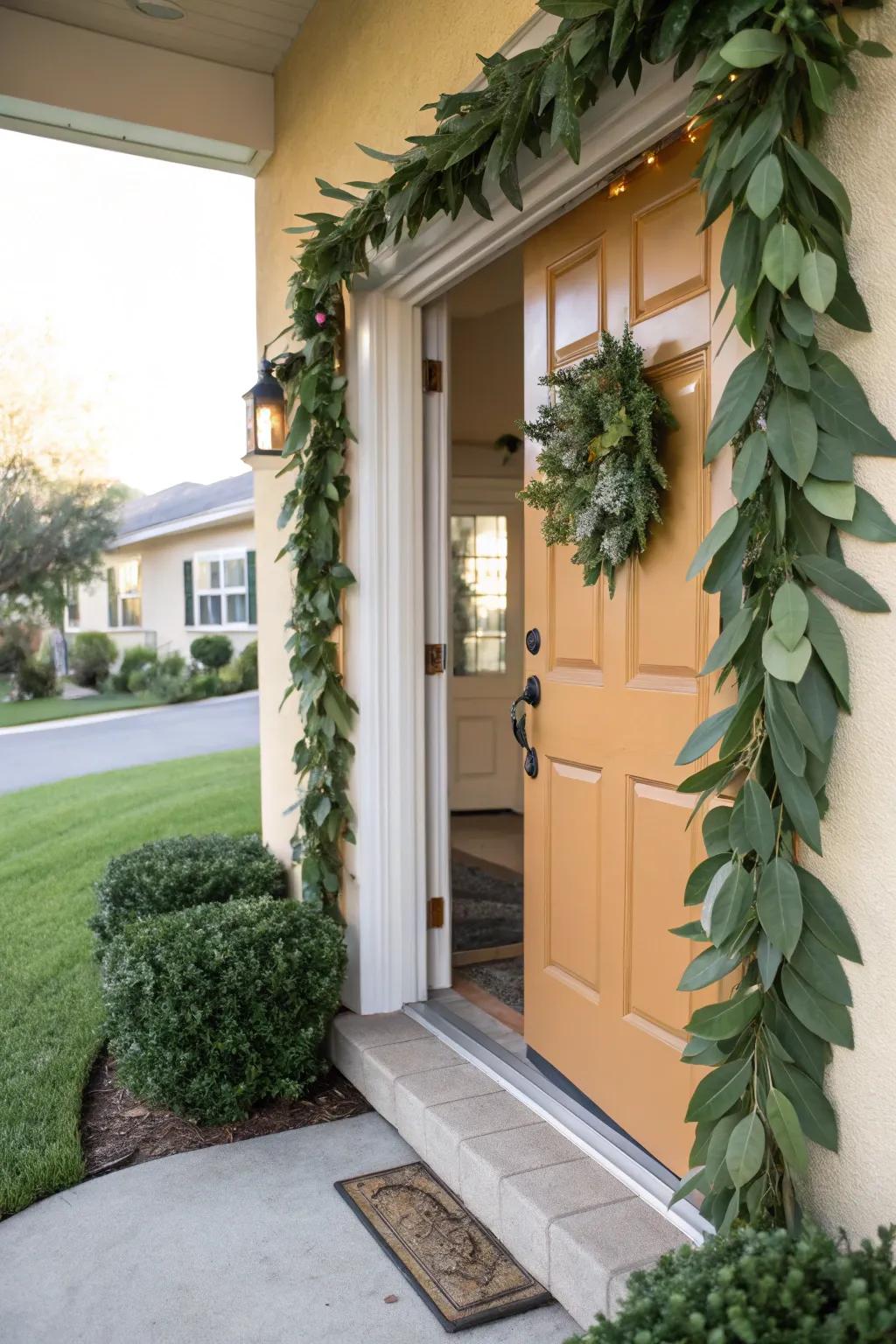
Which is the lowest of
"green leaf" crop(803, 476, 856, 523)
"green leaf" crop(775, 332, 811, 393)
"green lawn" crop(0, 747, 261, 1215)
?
"green lawn" crop(0, 747, 261, 1215)

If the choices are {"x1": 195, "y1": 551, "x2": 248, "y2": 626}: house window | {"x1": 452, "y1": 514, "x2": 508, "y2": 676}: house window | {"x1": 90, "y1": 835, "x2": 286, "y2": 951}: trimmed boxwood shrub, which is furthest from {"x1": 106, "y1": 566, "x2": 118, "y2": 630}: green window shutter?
{"x1": 90, "y1": 835, "x2": 286, "y2": 951}: trimmed boxwood shrub

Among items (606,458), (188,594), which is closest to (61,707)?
(188,594)

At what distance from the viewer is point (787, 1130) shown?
1.43 metres

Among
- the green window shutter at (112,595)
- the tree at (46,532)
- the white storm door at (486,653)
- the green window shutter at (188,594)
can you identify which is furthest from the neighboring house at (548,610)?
the green window shutter at (188,594)

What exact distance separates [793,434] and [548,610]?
1.13 meters

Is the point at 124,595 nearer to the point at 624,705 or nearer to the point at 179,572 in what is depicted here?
the point at 179,572

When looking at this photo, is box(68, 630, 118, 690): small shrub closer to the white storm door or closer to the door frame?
the white storm door

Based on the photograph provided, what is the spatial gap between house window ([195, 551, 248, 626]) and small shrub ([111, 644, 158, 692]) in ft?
2.16

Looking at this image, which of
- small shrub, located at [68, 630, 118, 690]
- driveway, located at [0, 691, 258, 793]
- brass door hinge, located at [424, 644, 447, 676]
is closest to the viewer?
brass door hinge, located at [424, 644, 447, 676]

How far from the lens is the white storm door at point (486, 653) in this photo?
21.6 ft

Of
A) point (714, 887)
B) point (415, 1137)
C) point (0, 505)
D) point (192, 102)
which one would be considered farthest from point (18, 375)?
point (714, 887)

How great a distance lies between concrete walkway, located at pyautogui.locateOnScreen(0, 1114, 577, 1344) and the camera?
1.88m

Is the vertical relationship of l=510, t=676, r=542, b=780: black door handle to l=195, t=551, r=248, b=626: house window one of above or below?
below

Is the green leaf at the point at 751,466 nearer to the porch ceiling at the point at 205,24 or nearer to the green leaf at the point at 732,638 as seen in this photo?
the green leaf at the point at 732,638
